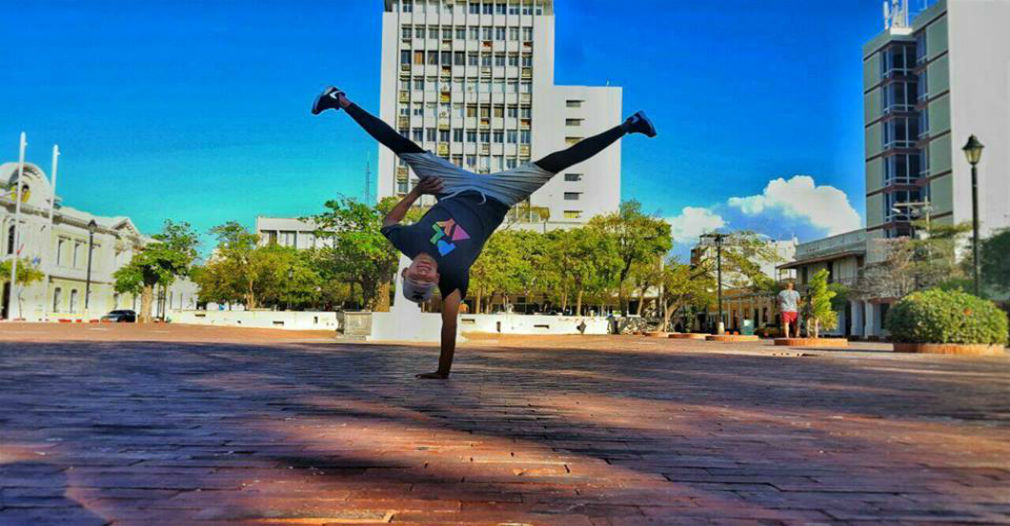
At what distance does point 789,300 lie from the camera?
1828 cm

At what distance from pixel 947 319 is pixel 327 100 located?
10.8 meters

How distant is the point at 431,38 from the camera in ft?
249

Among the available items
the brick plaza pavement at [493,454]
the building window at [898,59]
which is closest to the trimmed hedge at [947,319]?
the building window at [898,59]

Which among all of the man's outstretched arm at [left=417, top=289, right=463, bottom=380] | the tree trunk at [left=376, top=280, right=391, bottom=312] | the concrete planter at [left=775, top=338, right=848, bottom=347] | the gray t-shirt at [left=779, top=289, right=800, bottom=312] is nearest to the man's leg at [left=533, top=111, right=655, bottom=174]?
the man's outstretched arm at [left=417, top=289, right=463, bottom=380]

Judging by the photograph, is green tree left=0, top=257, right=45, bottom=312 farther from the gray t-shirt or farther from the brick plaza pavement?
the brick plaza pavement

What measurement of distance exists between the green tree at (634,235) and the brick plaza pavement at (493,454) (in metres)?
33.4

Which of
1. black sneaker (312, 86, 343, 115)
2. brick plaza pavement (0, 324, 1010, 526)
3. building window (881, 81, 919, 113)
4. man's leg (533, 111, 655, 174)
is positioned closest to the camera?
brick plaza pavement (0, 324, 1010, 526)

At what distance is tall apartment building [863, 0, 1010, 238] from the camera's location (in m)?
6.76

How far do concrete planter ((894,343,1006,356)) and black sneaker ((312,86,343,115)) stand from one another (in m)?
10.3

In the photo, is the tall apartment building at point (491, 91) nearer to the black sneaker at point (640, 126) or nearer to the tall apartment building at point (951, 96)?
the tall apartment building at point (951, 96)

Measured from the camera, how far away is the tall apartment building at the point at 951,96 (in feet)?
22.2

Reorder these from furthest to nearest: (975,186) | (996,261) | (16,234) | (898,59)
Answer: (16,234)
(898,59)
(975,186)
(996,261)

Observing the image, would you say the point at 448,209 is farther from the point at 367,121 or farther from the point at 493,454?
the point at 493,454

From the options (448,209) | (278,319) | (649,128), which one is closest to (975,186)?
(649,128)
